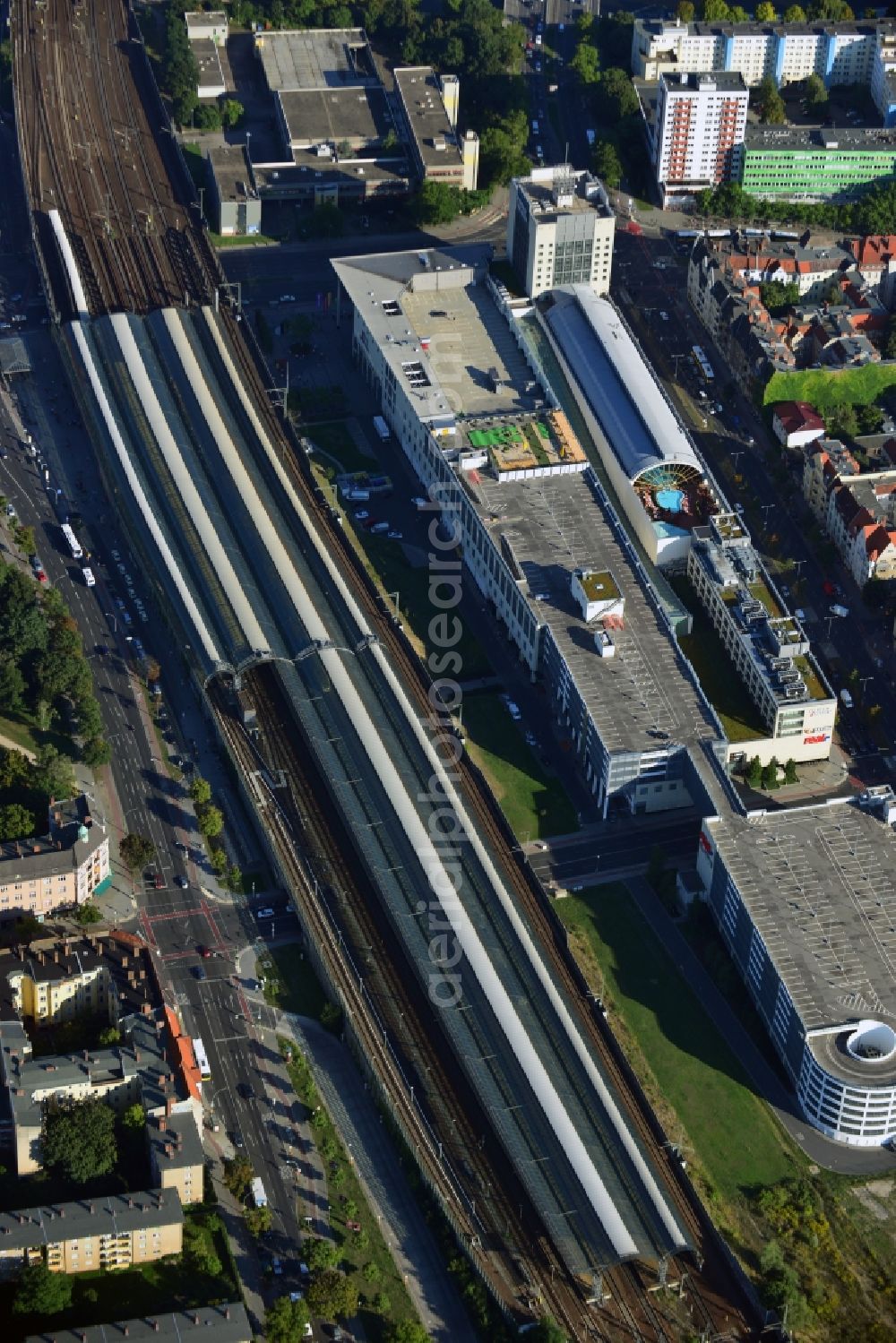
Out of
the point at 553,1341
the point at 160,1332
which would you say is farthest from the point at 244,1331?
the point at 553,1341

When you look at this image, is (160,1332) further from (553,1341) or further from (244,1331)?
(553,1341)

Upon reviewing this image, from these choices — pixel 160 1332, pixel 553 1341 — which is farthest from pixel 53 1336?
pixel 553 1341

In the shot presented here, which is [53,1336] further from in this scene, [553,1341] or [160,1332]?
[553,1341]

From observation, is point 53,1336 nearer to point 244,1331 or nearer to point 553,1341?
point 244,1331
